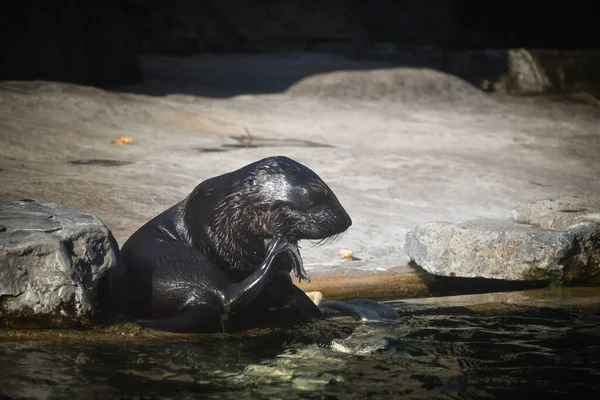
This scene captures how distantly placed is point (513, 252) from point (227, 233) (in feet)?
6.99

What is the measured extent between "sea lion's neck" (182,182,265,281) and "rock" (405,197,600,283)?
1715 mm

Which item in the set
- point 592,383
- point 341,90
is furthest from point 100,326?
point 341,90

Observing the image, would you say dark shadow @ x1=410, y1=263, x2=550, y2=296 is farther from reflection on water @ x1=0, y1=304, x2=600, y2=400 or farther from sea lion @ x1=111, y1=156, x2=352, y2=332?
sea lion @ x1=111, y1=156, x2=352, y2=332

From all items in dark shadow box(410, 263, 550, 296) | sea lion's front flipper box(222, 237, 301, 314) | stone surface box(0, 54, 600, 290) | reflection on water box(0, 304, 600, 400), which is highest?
stone surface box(0, 54, 600, 290)

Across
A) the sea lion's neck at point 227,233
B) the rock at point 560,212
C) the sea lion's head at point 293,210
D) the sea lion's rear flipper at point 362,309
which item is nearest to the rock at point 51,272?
the sea lion's neck at point 227,233

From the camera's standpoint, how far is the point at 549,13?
2138 cm

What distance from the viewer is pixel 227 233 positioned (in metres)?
4.20

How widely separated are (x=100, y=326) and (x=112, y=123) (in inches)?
260

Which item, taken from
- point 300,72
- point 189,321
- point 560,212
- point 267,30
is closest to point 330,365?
point 189,321

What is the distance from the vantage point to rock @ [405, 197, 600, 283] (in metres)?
5.45

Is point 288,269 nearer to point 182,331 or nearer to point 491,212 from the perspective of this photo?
point 182,331

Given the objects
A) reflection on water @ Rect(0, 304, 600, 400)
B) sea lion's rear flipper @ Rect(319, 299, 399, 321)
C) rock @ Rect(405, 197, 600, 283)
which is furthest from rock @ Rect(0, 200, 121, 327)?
rock @ Rect(405, 197, 600, 283)

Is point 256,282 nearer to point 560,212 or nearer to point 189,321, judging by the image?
point 189,321

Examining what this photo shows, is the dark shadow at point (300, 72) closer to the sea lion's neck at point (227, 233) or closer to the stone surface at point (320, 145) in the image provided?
the stone surface at point (320, 145)
